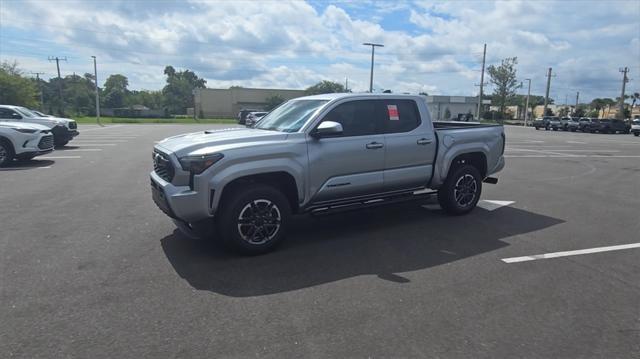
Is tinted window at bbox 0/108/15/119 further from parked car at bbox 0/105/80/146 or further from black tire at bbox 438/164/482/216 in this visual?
black tire at bbox 438/164/482/216

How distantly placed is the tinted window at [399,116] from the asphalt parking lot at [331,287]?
4.73ft

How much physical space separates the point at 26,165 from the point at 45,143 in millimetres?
857

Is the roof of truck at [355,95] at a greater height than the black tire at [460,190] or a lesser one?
greater

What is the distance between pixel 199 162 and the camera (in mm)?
4711

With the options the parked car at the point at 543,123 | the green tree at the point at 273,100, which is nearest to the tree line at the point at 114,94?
the green tree at the point at 273,100

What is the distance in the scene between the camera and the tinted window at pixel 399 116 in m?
6.12

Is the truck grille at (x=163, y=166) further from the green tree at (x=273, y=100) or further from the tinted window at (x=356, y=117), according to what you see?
the green tree at (x=273, y=100)

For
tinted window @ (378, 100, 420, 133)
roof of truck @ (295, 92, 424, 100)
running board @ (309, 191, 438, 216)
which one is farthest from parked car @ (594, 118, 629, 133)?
tinted window @ (378, 100, 420, 133)

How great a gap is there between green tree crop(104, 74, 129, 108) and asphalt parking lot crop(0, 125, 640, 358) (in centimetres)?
12578

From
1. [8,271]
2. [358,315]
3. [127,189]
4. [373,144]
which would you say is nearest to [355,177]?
[373,144]

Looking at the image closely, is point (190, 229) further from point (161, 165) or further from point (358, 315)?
point (358, 315)

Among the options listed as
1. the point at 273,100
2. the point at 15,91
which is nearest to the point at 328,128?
the point at 15,91

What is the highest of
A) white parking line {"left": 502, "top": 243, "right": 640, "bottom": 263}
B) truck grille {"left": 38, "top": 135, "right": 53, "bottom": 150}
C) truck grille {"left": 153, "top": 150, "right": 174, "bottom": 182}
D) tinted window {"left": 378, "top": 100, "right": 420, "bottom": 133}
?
tinted window {"left": 378, "top": 100, "right": 420, "bottom": 133}

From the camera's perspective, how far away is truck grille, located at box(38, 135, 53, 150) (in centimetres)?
1286
